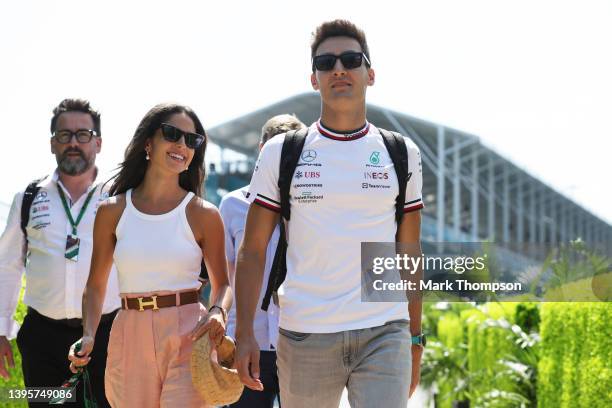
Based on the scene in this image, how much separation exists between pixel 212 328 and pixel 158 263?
1.56 feet

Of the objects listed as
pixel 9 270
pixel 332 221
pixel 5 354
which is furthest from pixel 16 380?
pixel 332 221

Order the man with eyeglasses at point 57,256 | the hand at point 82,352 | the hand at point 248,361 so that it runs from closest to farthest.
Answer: the hand at point 248,361, the hand at point 82,352, the man with eyeglasses at point 57,256

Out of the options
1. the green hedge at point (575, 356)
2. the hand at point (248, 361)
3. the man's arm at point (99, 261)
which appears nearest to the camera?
the hand at point (248, 361)

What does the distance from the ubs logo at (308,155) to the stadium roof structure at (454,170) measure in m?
36.1

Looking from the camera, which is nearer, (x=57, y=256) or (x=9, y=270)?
(x=57, y=256)

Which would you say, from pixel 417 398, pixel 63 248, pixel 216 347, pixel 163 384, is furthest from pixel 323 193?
pixel 417 398

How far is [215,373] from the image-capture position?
426 centimetres

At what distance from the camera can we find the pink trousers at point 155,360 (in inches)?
176

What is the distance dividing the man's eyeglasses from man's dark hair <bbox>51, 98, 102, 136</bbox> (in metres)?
0.09

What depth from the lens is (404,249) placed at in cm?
425

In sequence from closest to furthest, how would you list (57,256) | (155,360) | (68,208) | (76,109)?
(155,360), (57,256), (68,208), (76,109)

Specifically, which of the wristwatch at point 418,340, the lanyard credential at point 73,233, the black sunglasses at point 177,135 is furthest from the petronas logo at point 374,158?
the lanyard credential at point 73,233

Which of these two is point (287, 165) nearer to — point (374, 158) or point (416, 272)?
point (374, 158)

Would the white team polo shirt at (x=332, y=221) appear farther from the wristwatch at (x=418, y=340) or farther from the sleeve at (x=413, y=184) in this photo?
the wristwatch at (x=418, y=340)
